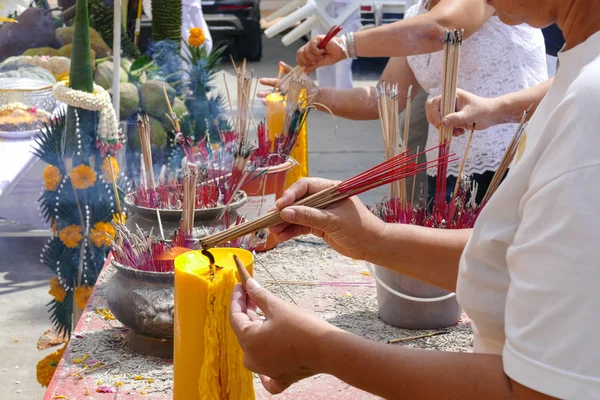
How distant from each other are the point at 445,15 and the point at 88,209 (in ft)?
3.57

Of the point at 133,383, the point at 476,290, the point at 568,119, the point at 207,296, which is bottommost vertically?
the point at 133,383

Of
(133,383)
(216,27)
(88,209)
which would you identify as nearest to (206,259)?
(133,383)

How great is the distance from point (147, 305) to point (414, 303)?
507mm

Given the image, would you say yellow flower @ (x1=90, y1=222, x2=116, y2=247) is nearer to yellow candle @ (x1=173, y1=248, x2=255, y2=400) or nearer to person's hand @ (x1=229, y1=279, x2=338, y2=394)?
yellow candle @ (x1=173, y1=248, x2=255, y2=400)

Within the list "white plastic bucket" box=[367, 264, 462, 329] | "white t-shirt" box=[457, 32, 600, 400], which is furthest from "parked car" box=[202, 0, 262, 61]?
"white t-shirt" box=[457, 32, 600, 400]

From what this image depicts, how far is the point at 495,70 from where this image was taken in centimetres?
198

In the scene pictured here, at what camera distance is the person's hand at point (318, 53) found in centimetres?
216

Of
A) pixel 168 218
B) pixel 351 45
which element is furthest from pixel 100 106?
pixel 351 45

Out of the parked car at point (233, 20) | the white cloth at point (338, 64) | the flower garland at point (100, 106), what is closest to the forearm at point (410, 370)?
the flower garland at point (100, 106)

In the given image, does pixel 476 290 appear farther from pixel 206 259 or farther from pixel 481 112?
pixel 481 112

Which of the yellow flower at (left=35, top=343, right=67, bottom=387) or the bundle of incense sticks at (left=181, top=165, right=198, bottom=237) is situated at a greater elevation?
the bundle of incense sticks at (left=181, top=165, right=198, bottom=237)

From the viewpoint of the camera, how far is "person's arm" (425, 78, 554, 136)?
1.57 m

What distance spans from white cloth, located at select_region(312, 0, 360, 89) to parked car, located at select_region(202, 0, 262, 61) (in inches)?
114

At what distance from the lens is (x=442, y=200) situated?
1.44 metres
